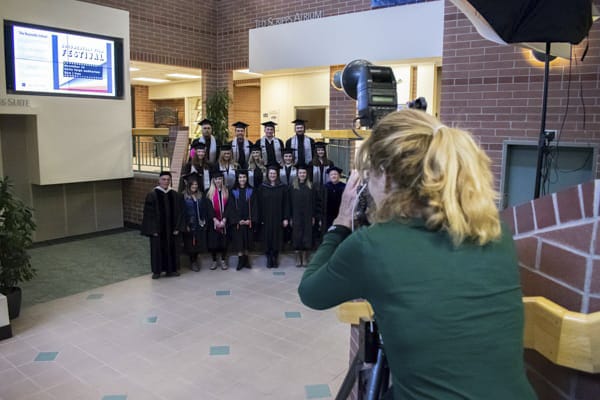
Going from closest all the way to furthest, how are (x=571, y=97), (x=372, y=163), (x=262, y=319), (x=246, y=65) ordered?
(x=372, y=163)
(x=262, y=319)
(x=571, y=97)
(x=246, y=65)

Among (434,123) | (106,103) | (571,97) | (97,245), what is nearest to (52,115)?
(106,103)

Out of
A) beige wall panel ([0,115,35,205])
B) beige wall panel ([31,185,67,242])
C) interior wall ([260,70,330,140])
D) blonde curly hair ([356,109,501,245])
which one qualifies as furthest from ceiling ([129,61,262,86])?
blonde curly hair ([356,109,501,245])

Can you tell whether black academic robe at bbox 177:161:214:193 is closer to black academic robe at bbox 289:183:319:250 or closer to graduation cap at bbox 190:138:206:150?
graduation cap at bbox 190:138:206:150

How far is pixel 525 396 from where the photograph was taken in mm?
1030

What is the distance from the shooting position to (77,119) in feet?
24.7

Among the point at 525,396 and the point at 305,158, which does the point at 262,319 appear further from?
the point at 525,396

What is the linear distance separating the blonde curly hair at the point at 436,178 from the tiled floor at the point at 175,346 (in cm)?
258

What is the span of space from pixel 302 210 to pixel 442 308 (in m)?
5.41

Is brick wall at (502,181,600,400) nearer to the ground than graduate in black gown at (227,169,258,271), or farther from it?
farther from it

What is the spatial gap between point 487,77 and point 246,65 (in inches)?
222

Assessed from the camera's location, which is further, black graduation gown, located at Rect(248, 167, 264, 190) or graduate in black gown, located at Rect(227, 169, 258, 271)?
black graduation gown, located at Rect(248, 167, 264, 190)

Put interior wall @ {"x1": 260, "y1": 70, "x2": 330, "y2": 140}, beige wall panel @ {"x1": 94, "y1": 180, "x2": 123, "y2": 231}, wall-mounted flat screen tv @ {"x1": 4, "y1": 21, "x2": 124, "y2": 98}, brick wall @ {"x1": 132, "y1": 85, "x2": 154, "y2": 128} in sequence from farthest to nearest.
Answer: brick wall @ {"x1": 132, "y1": 85, "x2": 154, "y2": 128} < interior wall @ {"x1": 260, "y1": 70, "x2": 330, "y2": 140} < beige wall panel @ {"x1": 94, "y1": 180, "x2": 123, "y2": 231} < wall-mounted flat screen tv @ {"x1": 4, "y1": 21, "x2": 124, "y2": 98}

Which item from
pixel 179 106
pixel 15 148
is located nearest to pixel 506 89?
pixel 15 148

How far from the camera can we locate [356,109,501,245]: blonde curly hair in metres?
1.02
